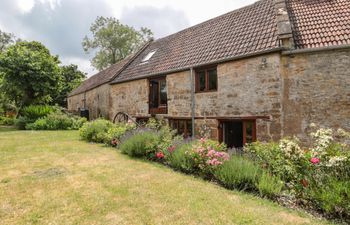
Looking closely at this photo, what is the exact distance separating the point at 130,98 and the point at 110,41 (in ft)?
76.3

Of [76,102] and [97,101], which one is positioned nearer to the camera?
[97,101]

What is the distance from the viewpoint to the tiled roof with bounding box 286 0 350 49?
905 centimetres

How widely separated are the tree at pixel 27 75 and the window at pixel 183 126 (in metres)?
15.7

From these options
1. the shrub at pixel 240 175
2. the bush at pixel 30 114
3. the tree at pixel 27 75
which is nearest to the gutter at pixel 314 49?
the shrub at pixel 240 175

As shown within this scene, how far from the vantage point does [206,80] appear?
11852 mm

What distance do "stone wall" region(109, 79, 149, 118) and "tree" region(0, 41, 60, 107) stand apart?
30.3 feet

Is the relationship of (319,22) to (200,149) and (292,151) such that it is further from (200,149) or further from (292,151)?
(200,149)

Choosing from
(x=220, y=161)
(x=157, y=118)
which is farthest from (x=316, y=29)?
(x=157, y=118)

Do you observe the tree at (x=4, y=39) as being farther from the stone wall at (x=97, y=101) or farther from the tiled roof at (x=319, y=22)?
the tiled roof at (x=319, y=22)

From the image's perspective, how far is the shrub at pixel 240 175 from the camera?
18.8 feet

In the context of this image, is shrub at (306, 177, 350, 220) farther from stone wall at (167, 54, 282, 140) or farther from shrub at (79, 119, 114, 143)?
shrub at (79, 119, 114, 143)

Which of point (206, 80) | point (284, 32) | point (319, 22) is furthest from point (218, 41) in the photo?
point (319, 22)

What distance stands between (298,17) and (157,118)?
9072 millimetres

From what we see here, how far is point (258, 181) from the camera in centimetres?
563
